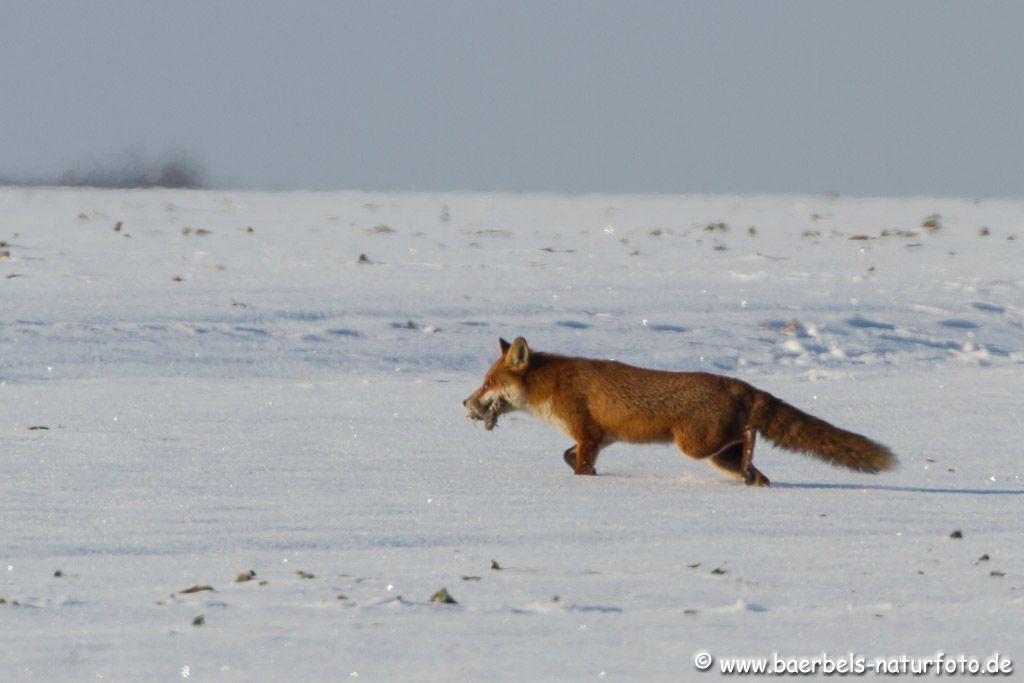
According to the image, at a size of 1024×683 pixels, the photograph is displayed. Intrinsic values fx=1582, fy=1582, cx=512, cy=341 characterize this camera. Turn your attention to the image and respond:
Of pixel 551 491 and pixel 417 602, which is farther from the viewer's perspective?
pixel 551 491

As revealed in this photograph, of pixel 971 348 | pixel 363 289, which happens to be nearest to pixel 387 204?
pixel 363 289

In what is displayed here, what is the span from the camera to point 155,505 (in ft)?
21.4

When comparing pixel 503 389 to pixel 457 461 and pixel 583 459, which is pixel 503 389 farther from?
pixel 583 459

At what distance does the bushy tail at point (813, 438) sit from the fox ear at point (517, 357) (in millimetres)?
1267

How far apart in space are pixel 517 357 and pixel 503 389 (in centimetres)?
19

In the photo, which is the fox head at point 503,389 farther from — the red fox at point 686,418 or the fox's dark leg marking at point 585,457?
the fox's dark leg marking at point 585,457

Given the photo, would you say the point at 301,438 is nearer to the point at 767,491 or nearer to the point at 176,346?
the point at 767,491

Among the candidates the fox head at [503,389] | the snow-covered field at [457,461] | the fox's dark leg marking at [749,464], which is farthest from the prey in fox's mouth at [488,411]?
the fox's dark leg marking at [749,464]

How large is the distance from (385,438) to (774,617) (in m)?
4.16

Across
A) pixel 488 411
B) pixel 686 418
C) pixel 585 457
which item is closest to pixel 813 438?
pixel 686 418

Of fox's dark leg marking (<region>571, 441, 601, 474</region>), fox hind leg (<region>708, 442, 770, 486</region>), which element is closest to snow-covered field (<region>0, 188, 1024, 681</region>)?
fox's dark leg marking (<region>571, 441, 601, 474</region>)

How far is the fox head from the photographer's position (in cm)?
824

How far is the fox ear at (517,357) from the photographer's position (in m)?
8.20

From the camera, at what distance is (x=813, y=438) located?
761 centimetres
